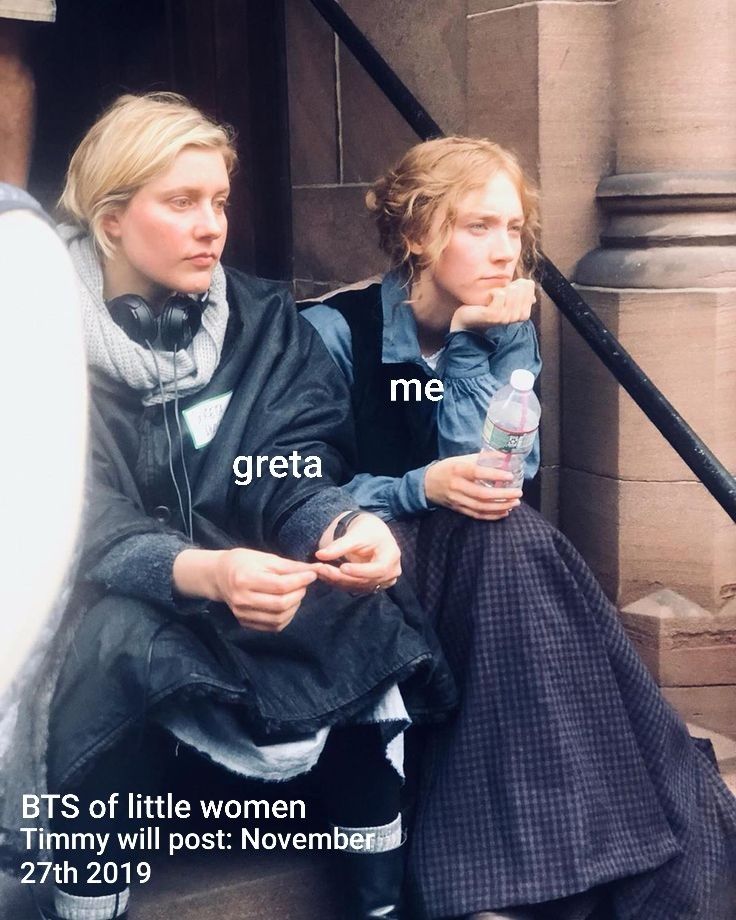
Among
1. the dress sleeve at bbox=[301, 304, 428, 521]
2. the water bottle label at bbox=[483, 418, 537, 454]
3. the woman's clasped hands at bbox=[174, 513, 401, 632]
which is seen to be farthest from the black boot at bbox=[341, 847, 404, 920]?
the water bottle label at bbox=[483, 418, 537, 454]

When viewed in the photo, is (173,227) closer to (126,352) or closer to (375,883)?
(126,352)

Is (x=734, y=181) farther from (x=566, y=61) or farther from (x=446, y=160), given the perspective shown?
(x=446, y=160)

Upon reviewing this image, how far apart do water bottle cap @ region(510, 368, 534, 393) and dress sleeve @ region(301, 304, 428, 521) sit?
22 cm

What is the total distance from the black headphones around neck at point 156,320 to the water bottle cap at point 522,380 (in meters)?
0.55

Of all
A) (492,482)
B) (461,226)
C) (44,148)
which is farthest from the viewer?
(44,148)

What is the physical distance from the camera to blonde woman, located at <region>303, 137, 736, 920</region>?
244 cm

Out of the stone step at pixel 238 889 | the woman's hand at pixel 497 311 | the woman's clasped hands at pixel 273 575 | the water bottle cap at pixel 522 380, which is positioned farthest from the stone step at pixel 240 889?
the woman's hand at pixel 497 311

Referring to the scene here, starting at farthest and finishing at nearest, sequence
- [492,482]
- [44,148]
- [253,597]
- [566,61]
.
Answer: [44,148] < [566,61] < [492,482] < [253,597]

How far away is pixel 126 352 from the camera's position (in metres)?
2.29

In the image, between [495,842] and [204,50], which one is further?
[204,50]

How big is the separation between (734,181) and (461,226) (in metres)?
0.79

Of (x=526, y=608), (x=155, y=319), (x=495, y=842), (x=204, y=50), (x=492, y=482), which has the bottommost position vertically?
(x=495, y=842)

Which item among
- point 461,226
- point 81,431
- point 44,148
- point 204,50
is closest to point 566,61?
point 461,226

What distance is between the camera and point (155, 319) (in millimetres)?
2311
